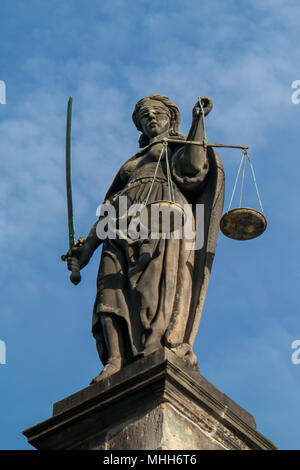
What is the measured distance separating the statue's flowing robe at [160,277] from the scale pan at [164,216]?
0.83ft

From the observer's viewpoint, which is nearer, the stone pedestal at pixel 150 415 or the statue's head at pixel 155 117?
the stone pedestal at pixel 150 415

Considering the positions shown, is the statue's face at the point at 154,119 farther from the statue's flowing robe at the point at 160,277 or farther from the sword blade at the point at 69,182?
the statue's flowing robe at the point at 160,277

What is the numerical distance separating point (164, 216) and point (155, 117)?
2428 mm

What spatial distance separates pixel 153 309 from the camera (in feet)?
31.9

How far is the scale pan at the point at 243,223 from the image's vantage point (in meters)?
10.3

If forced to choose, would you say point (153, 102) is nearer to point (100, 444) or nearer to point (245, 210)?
point (245, 210)

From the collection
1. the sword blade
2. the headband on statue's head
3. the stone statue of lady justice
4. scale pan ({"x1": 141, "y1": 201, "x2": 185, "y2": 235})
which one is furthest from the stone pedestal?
the headband on statue's head

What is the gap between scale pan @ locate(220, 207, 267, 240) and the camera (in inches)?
405

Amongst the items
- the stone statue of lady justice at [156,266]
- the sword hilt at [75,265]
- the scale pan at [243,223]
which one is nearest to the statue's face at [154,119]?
the stone statue of lady justice at [156,266]

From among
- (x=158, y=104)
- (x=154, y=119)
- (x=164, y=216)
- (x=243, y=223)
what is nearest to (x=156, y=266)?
(x=164, y=216)

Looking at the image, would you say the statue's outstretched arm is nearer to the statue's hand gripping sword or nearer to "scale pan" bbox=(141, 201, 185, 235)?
"scale pan" bbox=(141, 201, 185, 235)

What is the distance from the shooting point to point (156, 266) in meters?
9.98

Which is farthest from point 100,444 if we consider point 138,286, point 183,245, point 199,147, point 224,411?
point 199,147
